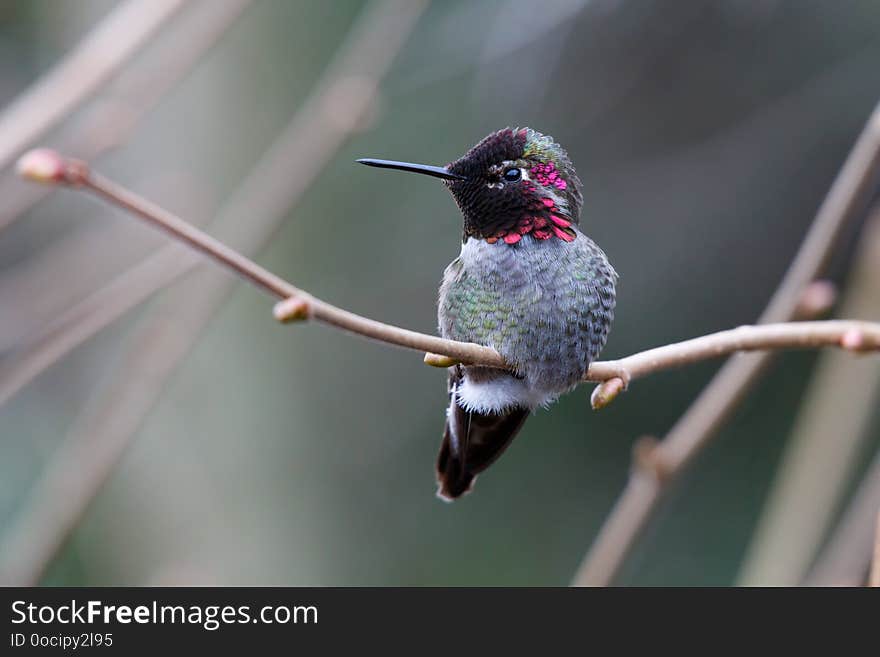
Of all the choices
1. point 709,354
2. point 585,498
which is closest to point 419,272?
point 585,498

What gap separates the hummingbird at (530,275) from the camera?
5.50ft

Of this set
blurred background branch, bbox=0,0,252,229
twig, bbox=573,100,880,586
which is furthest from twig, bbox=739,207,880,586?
blurred background branch, bbox=0,0,252,229

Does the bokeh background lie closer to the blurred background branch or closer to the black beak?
the blurred background branch

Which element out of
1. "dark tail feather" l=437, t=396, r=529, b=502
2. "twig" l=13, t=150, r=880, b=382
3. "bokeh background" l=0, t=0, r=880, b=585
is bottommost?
"twig" l=13, t=150, r=880, b=382

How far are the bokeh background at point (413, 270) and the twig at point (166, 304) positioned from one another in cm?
34

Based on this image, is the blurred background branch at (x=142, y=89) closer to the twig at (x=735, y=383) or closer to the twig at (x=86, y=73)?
the twig at (x=86, y=73)

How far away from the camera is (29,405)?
4.66 metres

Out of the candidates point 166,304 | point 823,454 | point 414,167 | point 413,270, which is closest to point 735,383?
point 823,454

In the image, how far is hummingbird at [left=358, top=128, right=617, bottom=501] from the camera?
1.68 m

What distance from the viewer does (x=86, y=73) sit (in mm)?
1847

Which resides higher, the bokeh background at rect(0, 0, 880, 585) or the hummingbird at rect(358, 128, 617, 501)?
the bokeh background at rect(0, 0, 880, 585)

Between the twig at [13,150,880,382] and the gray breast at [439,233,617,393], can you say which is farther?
the gray breast at [439,233,617,393]

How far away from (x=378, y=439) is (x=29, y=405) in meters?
1.67

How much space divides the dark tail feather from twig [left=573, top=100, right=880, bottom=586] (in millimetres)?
276
